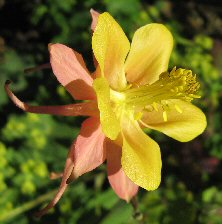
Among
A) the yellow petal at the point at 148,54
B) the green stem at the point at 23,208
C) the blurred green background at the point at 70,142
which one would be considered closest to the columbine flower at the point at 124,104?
the yellow petal at the point at 148,54

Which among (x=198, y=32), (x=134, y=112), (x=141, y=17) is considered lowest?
(x=198, y=32)

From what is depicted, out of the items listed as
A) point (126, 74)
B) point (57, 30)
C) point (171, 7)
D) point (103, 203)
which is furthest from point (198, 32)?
point (126, 74)

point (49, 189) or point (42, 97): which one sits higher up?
point (42, 97)

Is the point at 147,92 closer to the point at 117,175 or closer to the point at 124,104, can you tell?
the point at 124,104

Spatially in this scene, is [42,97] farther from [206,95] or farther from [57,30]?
[206,95]

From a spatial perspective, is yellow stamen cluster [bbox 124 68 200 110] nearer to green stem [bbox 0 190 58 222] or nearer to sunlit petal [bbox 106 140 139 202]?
sunlit petal [bbox 106 140 139 202]

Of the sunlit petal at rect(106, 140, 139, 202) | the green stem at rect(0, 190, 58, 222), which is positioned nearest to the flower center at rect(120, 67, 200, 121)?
the sunlit petal at rect(106, 140, 139, 202)
